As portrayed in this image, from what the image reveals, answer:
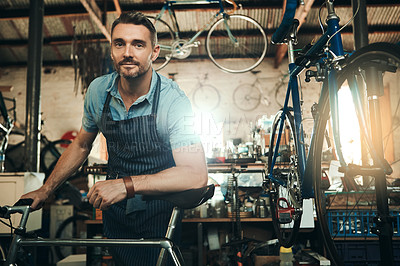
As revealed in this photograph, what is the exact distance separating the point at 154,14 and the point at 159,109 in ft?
17.4

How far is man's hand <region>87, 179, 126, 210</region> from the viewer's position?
42.8 inches

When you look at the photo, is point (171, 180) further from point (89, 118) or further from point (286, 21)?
point (286, 21)

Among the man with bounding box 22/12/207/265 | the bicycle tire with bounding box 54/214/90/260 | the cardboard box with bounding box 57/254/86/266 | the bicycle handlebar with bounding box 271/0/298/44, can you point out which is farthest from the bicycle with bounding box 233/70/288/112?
the man with bounding box 22/12/207/265

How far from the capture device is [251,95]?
784 cm

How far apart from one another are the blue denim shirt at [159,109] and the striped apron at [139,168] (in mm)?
30

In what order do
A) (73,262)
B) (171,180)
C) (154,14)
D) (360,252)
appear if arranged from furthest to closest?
(154,14) → (73,262) → (360,252) → (171,180)

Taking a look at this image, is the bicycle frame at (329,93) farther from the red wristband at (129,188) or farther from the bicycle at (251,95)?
the bicycle at (251,95)

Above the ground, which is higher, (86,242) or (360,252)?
(86,242)

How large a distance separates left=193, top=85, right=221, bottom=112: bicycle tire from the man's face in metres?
6.20

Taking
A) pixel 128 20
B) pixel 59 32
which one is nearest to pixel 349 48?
pixel 59 32

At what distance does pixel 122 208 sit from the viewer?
1692 mm

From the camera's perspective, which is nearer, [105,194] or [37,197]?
[105,194]

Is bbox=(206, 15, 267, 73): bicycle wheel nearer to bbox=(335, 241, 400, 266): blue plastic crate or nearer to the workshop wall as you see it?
the workshop wall

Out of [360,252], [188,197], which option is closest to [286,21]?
[188,197]
